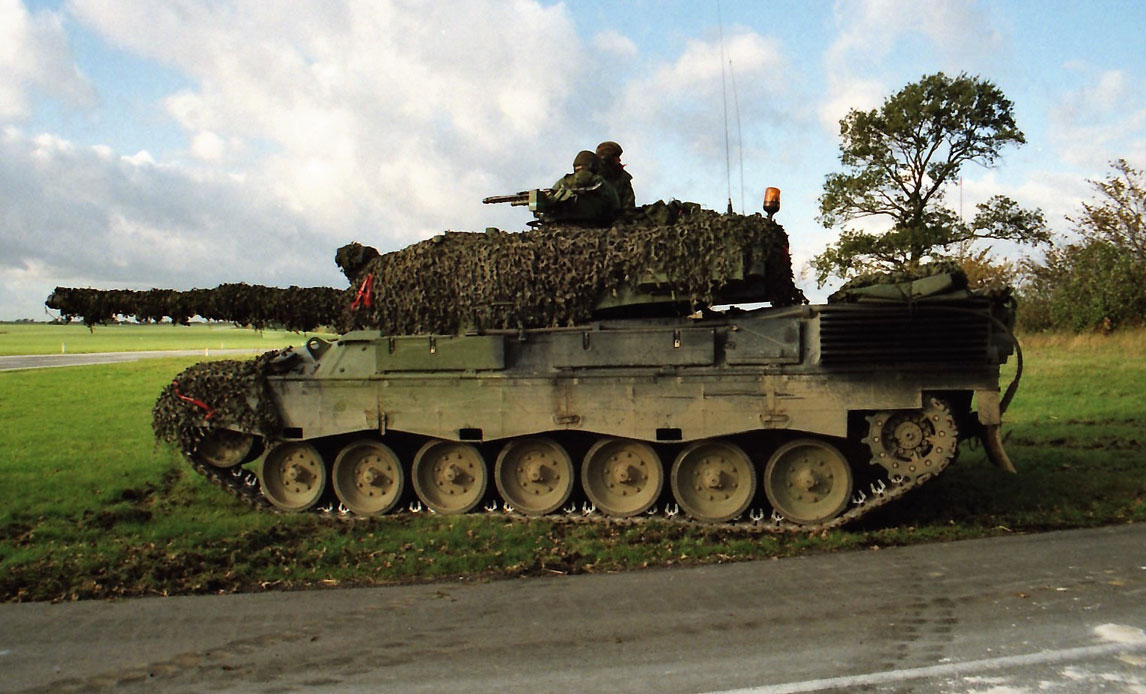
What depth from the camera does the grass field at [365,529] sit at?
884cm

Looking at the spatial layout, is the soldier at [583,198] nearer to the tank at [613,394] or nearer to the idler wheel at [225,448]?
the tank at [613,394]

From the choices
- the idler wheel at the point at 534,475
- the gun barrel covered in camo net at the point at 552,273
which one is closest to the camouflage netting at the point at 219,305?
the gun barrel covered in camo net at the point at 552,273

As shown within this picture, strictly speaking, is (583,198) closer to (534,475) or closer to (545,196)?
(545,196)

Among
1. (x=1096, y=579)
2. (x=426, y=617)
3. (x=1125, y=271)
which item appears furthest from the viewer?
(x=1125, y=271)

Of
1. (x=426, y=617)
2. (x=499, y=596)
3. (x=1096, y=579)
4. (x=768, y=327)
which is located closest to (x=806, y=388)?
(x=768, y=327)

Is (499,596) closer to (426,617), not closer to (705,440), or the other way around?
(426,617)

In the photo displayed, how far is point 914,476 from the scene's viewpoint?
9984 millimetres

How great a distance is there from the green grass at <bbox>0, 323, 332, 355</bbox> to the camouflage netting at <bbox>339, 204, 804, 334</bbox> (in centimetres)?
3064

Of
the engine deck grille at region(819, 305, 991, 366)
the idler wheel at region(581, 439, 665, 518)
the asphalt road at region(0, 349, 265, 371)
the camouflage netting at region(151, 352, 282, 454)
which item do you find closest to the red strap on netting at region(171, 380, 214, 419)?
the camouflage netting at region(151, 352, 282, 454)

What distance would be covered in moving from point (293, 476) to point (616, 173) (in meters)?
5.73

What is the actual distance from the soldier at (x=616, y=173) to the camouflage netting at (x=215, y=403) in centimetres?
490

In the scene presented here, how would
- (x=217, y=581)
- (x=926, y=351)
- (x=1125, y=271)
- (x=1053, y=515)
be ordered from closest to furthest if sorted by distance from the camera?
(x=217, y=581) → (x=926, y=351) → (x=1053, y=515) → (x=1125, y=271)

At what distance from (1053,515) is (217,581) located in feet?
29.1

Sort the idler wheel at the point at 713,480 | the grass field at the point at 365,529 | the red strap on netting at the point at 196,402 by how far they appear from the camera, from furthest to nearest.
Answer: the red strap on netting at the point at 196,402, the idler wheel at the point at 713,480, the grass field at the point at 365,529
